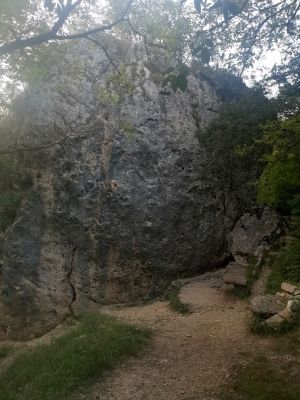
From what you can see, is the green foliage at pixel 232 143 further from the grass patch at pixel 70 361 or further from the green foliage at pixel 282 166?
the grass patch at pixel 70 361

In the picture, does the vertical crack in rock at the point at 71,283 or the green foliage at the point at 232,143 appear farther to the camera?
the green foliage at the point at 232,143

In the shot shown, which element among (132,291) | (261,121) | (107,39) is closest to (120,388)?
(132,291)

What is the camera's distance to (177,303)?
929 cm

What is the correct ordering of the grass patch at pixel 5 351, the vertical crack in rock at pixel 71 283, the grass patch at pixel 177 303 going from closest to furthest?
the grass patch at pixel 5 351 < the grass patch at pixel 177 303 < the vertical crack in rock at pixel 71 283

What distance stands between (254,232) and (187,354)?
17.9ft

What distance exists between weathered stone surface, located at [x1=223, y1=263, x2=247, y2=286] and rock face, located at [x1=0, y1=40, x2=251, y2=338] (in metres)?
1.07

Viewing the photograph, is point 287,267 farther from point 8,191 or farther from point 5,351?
point 8,191

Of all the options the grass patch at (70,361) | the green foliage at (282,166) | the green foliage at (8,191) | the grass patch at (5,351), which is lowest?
the grass patch at (5,351)

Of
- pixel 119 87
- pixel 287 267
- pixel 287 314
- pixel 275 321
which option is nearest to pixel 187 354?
pixel 275 321

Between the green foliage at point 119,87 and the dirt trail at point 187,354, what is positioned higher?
the green foliage at point 119,87

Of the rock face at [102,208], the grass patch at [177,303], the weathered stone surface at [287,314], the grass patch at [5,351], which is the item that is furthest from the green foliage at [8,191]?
the weathered stone surface at [287,314]

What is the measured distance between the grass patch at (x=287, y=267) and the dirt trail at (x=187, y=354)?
0.84 metres

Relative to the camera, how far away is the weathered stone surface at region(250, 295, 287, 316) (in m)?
6.97

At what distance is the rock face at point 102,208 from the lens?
1062 centimetres
